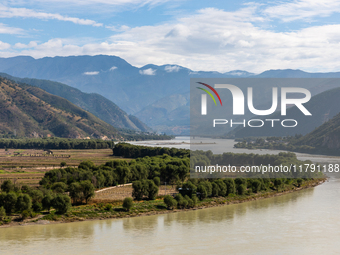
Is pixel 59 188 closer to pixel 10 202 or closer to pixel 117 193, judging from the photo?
pixel 10 202

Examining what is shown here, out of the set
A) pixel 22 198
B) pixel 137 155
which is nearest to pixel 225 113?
pixel 137 155

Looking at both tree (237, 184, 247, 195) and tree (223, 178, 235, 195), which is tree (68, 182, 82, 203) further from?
tree (237, 184, 247, 195)

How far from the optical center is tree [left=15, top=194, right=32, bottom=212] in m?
36.0

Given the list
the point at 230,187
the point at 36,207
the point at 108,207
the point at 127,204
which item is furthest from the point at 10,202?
the point at 230,187

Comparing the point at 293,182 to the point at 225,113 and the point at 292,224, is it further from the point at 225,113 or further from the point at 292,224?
the point at 225,113

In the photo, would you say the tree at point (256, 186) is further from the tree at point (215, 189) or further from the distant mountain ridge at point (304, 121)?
the distant mountain ridge at point (304, 121)

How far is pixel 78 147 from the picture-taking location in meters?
139

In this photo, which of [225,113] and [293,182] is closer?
[293,182]

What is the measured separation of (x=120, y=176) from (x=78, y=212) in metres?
17.4

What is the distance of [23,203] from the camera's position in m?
36.0

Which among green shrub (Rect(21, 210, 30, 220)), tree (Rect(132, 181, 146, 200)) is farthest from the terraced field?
green shrub (Rect(21, 210, 30, 220))

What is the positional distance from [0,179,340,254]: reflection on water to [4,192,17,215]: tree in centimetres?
328

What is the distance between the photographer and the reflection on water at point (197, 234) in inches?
1117

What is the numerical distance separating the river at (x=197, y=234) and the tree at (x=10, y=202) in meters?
3.12
